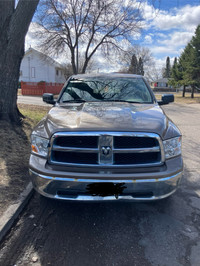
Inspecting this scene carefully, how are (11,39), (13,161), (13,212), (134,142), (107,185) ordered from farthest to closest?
(11,39) → (13,161) → (13,212) → (134,142) → (107,185)

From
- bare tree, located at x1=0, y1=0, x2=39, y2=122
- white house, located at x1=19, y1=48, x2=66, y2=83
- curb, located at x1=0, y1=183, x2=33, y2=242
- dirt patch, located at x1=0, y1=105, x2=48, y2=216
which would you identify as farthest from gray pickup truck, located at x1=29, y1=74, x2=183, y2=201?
white house, located at x1=19, y1=48, x2=66, y2=83

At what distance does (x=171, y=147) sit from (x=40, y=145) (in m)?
1.58

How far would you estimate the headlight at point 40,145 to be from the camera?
2533 mm

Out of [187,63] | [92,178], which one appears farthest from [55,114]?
[187,63]

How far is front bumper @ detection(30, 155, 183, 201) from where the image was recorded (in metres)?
2.30

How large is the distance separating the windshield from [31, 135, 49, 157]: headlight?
4.58 ft

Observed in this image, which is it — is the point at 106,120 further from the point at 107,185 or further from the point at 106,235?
the point at 106,235

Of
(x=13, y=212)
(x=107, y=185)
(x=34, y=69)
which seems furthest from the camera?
(x=34, y=69)

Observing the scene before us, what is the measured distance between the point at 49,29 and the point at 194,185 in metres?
21.1

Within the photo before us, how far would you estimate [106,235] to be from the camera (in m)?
2.51

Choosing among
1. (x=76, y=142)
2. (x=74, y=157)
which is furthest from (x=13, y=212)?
(x=76, y=142)

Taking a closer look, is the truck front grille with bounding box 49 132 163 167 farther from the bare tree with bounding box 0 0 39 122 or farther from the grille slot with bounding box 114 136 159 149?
the bare tree with bounding box 0 0 39 122

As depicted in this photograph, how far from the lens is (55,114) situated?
119 inches

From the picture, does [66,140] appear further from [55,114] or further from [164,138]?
[164,138]
